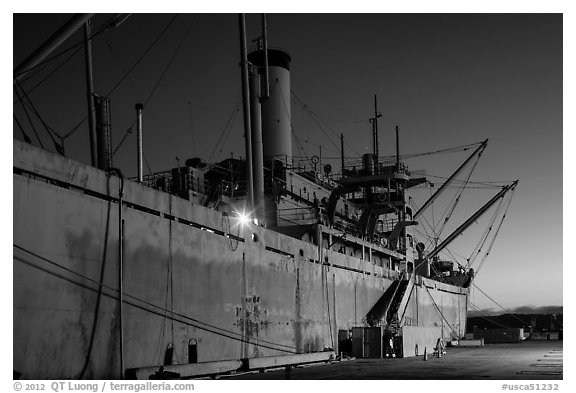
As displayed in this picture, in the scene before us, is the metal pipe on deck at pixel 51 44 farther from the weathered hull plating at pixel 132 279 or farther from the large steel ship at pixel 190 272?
the weathered hull plating at pixel 132 279

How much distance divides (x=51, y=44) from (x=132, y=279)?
17.7 feet

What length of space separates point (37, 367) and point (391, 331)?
16893mm

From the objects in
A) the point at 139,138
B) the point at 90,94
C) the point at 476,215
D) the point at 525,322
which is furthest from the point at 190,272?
the point at 525,322

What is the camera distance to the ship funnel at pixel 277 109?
35812mm

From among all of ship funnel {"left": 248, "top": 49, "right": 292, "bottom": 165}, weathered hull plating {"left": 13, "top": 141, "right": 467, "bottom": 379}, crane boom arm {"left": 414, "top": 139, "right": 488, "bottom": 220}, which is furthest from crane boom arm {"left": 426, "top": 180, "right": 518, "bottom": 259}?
weathered hull plating {"left": 13, "top": 141, "right": 467, "bottom": 379}

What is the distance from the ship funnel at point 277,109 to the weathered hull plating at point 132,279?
41.3 ft

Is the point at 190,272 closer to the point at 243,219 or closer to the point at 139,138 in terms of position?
the point at 243,219

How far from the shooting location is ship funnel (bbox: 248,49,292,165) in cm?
3581

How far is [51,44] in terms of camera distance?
12570 mm

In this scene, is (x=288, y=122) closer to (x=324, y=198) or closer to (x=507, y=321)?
(x=324, y=198)

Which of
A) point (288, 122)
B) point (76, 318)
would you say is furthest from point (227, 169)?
point (76, 318)

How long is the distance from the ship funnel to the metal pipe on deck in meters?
22.0

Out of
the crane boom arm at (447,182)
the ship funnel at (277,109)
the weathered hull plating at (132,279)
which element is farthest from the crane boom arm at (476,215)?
the weathered hull plating at (132,279)

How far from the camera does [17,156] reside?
1245 centimetres
